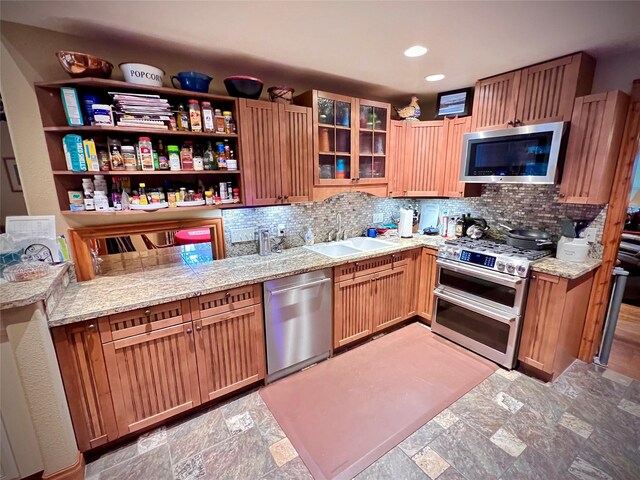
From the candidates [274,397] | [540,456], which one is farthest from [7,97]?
[540,456]

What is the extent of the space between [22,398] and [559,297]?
322cm

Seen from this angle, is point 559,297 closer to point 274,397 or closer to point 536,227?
point 536,227

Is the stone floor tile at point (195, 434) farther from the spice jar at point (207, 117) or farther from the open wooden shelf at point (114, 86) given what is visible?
the open wooden shelf at point (114, 86)

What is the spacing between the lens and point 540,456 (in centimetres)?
162

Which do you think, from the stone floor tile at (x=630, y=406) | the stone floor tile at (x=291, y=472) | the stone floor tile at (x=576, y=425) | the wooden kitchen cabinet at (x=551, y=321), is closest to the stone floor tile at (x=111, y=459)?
the stone floor tile at (x=291, y=472)

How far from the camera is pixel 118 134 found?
1.84m

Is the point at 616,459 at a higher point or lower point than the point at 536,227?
lower

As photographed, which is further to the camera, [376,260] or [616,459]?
[376,260]

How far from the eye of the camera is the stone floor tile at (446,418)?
1845 millimetres

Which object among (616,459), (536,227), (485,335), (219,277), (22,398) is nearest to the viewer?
(22,398)

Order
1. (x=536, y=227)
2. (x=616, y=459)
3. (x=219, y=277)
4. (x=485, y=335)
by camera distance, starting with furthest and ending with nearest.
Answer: (x=536, y=227), (x=485, y=335), (x=219, y=277), (x=616, y=459)

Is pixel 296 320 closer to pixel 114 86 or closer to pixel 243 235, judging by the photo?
pixel 243 235

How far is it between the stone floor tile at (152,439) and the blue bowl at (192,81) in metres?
2.22

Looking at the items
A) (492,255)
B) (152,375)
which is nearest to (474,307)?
(492,255)
